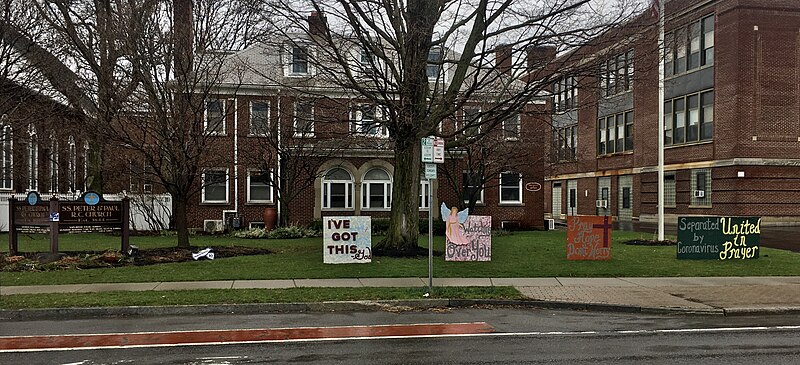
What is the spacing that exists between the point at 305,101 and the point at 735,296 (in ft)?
42.7

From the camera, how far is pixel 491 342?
809 centimetres

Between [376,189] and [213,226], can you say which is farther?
[376,189]

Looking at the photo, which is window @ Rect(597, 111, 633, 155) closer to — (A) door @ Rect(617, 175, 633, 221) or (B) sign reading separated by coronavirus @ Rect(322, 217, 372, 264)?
(A) door @ Rect(617, 175, 633, 221)

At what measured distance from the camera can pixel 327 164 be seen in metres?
28.7

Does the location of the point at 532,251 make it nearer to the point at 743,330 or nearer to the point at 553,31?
the point at 553,31

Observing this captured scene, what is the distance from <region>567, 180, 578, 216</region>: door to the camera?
5241cm

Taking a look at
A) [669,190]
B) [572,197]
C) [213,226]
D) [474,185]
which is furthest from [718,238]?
[572,197]

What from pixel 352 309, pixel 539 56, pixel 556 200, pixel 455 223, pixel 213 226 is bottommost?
pixel 352 309

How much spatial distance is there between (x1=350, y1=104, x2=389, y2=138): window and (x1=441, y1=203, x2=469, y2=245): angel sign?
357 centimetres

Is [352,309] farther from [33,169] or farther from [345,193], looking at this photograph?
[33,169]

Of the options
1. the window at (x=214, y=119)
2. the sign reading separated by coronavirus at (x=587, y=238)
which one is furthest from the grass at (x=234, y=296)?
the window at (x=214, y=119)

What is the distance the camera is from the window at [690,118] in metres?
35.8

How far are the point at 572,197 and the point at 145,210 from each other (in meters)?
36.7

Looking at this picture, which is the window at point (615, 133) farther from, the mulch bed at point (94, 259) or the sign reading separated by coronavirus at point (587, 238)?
the mulch bed at point (94, 259)
